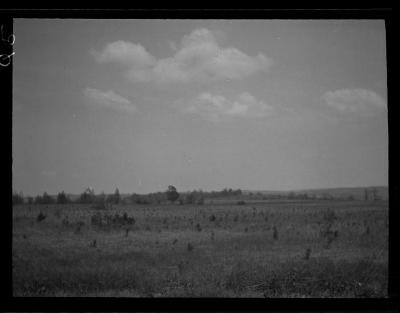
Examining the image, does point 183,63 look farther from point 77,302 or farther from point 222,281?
point 77,302

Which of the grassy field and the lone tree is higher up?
the lone tree

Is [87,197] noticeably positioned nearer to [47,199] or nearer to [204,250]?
[47,199]

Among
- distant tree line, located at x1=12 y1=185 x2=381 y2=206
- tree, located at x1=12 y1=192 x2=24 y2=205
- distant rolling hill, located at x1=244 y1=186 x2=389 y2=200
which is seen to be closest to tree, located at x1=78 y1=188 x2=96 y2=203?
distant tree line, located at x1=12 y1=185 x2=381 y2=206

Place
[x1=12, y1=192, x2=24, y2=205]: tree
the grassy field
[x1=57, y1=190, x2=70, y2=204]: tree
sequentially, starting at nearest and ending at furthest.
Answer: [x1=12, y1=192, x2=24, y2=205]: tree < the grassy field < [x1=57, y1=190, x2=70, y2=204]: tree

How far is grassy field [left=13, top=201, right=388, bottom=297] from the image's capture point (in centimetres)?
386

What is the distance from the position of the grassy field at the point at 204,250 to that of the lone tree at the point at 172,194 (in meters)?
0.14

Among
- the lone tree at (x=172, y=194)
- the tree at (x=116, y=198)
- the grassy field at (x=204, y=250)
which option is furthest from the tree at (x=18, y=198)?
the lone tree at (x=172, y=194)

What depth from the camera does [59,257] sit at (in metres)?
4.04

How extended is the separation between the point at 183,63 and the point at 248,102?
0.95 metres

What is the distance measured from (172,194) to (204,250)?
2.96ft

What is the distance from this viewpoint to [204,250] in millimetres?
4426

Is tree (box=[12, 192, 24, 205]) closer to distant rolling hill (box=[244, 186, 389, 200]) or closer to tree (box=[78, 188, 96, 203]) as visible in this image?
tree (box=[78, 188, 96, 203])

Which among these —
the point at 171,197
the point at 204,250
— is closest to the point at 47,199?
the point at 171,197

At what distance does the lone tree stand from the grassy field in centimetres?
14
